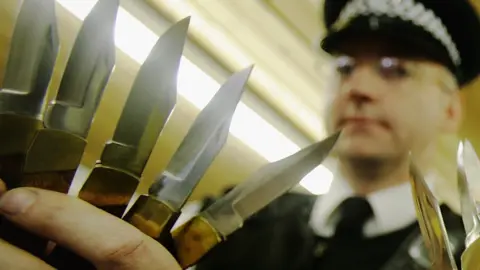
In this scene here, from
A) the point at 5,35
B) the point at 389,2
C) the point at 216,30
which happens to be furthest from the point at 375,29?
the point at 5,35

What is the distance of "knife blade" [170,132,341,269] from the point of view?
396mm

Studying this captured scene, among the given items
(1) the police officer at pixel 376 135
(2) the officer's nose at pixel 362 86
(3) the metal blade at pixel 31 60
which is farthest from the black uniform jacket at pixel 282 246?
(3) the metal blade at pixel 31 60

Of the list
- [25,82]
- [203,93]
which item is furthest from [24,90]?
[203,93]

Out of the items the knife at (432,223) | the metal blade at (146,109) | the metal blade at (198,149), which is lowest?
the knife at (432,223)

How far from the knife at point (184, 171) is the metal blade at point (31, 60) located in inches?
3.1

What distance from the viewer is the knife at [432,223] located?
439 millimetres

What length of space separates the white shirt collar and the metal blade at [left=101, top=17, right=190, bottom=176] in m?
0.21

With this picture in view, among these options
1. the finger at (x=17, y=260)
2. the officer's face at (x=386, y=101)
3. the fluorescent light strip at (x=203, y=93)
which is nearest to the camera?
the finger at (x=17, y=260)

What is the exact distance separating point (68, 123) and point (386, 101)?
0.29 meters

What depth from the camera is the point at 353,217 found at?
1.84ft

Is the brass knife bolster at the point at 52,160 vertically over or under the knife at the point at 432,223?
over

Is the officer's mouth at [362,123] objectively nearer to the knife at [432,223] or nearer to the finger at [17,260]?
the knife at [432,223]

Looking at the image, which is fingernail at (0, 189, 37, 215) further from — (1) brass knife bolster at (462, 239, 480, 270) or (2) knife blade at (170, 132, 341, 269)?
(1) brass knife bolster at (462, 239, 480, 270)

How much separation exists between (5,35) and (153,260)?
1.58 feet
